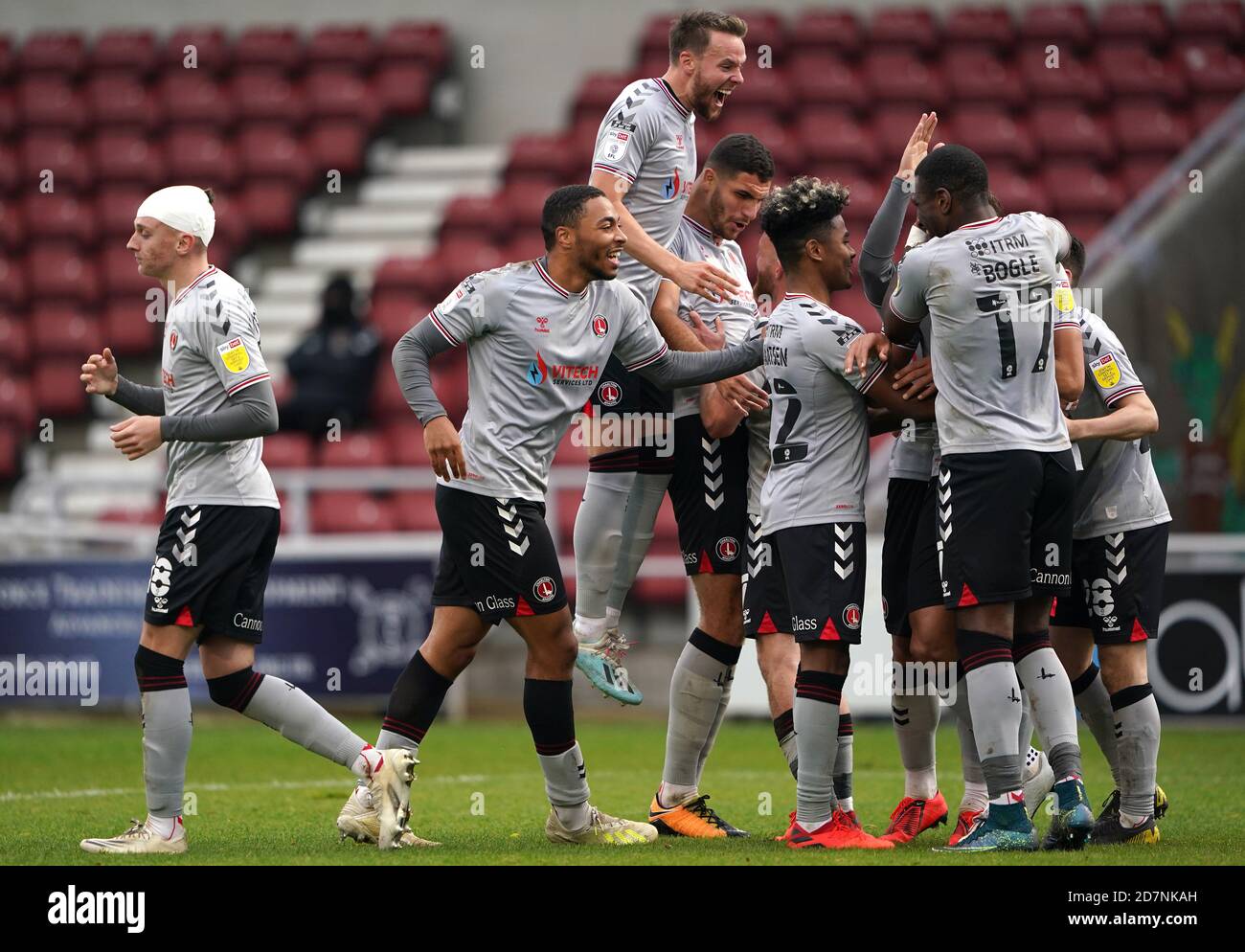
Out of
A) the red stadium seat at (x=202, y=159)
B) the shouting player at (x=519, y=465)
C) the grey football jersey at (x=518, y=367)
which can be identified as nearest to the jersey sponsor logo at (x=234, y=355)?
the shouting player at (x=519, y=465)

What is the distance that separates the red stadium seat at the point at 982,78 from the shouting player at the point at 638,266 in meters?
9.34

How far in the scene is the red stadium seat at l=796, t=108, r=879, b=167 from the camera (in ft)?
49.9

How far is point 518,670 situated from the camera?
39.1 ft

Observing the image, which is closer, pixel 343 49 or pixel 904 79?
pixel 904 79

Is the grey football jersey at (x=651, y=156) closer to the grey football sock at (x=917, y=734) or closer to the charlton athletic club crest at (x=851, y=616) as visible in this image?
the charlton athletic club crest at (x=851, y=616)

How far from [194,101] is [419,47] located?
2339 millimetres

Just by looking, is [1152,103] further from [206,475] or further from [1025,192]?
[206,475]

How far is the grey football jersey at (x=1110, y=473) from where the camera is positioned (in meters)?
6.26

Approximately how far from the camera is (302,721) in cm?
596

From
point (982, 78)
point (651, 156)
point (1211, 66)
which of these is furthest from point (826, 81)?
point (651, 156)

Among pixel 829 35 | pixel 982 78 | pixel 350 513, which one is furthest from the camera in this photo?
pixel 829 35

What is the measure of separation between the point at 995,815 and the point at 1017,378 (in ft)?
4.53

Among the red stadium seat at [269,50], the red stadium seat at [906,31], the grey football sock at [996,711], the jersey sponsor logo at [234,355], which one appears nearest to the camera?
the grey football sock at [996,711]

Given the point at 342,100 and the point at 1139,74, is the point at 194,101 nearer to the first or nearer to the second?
the point at 342,100
